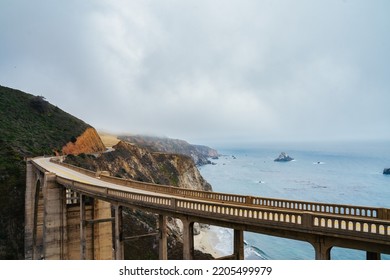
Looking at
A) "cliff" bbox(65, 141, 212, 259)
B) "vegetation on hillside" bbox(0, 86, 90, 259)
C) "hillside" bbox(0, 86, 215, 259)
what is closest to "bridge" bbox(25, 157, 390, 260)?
"vegetation on hillside" bbox(0, 86, 90, 259)

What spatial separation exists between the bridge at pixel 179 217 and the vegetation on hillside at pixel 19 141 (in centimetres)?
289

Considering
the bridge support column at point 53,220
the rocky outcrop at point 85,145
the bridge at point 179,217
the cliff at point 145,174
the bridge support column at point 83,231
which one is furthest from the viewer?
the rocky outcrop at point 85,145

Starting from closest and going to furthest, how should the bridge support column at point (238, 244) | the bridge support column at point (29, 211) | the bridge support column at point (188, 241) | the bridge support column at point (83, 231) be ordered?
the bridge support column at point (188, 241) < the bridge support column at point (238, 244) < the bridge support column at point (83, 231) < the bridge support column at point (29, 211)

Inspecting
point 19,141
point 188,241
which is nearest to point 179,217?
point 188,241

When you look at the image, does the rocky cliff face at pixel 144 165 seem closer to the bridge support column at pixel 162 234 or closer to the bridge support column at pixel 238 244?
the bridge support column at pixel 162 234

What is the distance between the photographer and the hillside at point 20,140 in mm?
45156

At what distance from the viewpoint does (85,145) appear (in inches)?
3425

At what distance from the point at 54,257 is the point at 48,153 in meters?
47.2

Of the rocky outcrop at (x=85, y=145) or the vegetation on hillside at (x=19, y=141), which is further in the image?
the rocky outcrop at (x=85, y=145)

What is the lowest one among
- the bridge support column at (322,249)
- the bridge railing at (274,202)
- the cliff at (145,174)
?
the cliff at (145,174)

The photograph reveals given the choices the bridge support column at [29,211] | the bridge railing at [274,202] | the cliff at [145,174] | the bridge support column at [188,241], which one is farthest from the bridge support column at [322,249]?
the bridge support column at [29,211]

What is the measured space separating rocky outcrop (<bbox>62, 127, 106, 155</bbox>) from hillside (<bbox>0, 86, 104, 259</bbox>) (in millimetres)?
429

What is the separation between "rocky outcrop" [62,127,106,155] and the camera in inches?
3127
